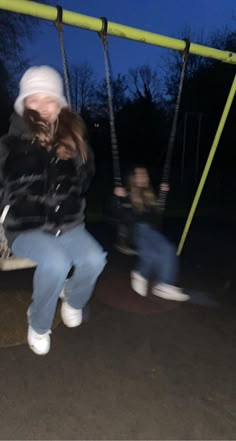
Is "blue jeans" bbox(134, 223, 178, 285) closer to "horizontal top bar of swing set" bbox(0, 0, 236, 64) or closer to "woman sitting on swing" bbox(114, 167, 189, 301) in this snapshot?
"woman sitting on swing" bbox(114, 167, 189, 301)

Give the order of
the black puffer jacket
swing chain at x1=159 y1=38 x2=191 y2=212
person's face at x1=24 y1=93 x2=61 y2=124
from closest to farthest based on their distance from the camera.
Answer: the black puffer jacket < person's face at x1=24 y1=93 x2=61 y2=124 < swing chain at x1=159 y1=38 x2=191 y2=212

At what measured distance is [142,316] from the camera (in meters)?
4.39

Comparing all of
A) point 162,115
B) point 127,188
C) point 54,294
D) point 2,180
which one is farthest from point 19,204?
point 162,115

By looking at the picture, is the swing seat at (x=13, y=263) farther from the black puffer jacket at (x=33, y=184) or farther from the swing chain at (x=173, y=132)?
the swing chain at (x=173, y=132)

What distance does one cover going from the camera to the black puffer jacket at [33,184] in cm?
262

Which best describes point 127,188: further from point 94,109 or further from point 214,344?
point 94,109

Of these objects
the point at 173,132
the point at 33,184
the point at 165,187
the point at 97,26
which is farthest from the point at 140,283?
the point at 97,26

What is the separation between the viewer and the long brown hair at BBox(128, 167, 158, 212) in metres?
4.46

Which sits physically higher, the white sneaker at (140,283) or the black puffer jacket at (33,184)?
the black puffer jacket at (33,184)

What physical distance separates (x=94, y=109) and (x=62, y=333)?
17.4m

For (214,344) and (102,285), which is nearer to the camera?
(214,344)

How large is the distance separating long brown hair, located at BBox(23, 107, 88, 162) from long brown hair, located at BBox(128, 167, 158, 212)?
65.1 inches

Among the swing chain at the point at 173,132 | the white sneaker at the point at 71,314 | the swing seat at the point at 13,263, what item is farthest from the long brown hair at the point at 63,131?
the swing chain at the point at 173,132

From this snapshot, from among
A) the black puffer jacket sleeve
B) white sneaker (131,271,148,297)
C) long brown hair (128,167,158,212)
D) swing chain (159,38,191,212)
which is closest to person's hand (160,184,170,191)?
swing chain (159,38,191,212)
